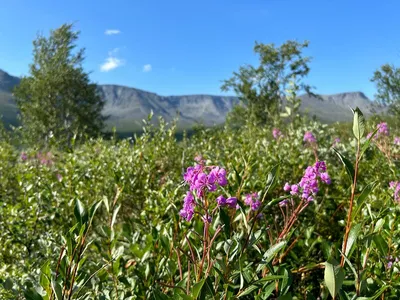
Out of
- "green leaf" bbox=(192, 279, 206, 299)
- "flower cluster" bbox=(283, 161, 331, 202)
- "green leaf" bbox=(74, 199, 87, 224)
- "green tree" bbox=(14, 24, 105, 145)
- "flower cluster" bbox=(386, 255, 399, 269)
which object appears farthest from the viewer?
"green tree" bbox=(14, 24, 105, 145)

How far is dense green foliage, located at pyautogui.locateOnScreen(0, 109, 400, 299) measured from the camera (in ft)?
3.51

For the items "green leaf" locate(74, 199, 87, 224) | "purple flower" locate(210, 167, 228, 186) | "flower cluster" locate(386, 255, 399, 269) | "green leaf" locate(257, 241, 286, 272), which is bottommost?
"flower cluster" locate(386, 255, 399, 269)

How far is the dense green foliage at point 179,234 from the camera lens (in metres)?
1.07

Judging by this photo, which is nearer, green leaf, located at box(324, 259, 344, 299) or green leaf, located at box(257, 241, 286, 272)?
green leaf, located at box(324, 259, 344, 299)

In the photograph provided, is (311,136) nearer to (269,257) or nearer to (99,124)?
(269,257)

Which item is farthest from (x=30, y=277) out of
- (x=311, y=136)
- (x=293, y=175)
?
(x=311, y=136)

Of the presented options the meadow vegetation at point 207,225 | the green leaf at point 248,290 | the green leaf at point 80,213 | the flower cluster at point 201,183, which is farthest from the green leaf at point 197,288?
the green leaf at point 80,213

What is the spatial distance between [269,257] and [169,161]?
11.2 feet

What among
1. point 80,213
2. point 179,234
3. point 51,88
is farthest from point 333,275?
point 51,88

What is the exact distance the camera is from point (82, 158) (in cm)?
444

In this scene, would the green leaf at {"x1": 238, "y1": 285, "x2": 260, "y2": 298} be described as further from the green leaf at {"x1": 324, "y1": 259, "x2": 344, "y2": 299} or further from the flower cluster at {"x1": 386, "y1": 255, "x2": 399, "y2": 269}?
the flower cluster at {"x1": 386, "y1": 255, "x2": 399, "y2": 269}

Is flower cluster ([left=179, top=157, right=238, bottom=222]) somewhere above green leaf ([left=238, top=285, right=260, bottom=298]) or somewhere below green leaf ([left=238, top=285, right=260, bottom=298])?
above

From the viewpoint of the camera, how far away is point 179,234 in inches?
77.1

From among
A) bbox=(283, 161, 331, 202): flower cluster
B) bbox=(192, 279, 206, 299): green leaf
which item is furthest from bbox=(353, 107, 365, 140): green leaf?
bbox=(192, 279, 206, 299): green leaf
